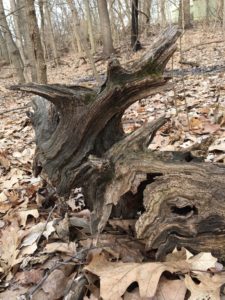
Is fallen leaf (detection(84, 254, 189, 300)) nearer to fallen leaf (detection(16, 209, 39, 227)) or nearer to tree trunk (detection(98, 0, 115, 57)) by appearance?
fallen leaf (detection(16, 209, 39, 227))

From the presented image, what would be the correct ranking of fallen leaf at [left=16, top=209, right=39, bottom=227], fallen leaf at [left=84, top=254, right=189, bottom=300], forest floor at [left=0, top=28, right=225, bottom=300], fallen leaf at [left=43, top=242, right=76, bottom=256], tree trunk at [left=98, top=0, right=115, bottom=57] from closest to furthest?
fallen leaf at [left=84, top=254, right=189, bottom=300] → forest floor at [left=0, top=28, right=225, bottom=300] → fallen leaf at [left=43, top=242, right=76, bottom=256] → fallen leaf at [left=16, top=209, right=39, bottom=227] → tree trunk at [left=98, top=0, right=115, bottom=57]

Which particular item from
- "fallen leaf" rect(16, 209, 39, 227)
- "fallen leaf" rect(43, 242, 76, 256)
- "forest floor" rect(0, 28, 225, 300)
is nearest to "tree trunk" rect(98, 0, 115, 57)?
"forest floor" rect(0, 28, 225, 300)

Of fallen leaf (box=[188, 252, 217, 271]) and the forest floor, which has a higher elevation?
fallen leaf (box=[188, 252, 217, 271])

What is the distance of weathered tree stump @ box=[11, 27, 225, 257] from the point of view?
6.16ft

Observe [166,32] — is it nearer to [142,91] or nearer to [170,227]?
[142,91]

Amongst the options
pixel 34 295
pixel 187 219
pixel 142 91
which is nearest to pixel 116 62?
pixel 142 91

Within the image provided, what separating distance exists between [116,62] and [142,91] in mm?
267

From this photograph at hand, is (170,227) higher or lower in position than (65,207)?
higher

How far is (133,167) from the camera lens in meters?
2.03

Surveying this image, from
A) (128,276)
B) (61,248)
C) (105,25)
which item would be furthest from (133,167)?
(105,25)

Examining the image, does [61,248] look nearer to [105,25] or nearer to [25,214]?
[25,214]

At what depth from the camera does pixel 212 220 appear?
1837mm

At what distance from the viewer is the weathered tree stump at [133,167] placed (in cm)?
188

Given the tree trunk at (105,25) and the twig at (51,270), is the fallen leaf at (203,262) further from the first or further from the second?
the tree trunk at (105,25)
